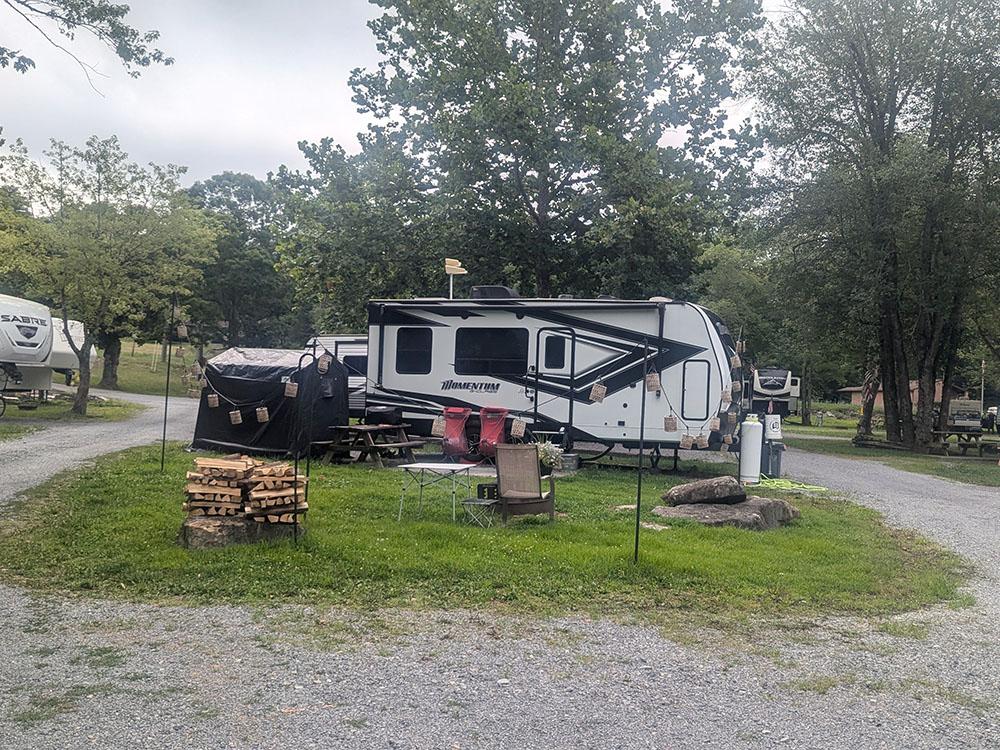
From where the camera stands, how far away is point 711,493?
9.61 metres

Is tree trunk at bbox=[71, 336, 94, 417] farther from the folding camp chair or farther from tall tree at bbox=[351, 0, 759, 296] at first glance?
the folding camp chair

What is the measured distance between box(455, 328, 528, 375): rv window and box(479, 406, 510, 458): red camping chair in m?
0.69

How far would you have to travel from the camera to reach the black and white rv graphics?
43.8 ft

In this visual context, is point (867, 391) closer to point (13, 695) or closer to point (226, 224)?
point (226, 224)

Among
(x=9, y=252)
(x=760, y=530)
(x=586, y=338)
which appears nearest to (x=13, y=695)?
(x=760, y=530)

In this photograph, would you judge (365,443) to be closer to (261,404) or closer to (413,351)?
(261,404)

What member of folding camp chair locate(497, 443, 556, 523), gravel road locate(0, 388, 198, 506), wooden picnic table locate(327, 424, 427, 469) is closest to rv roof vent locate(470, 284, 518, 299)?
wooden picnic table locate(327, 424, 427, 469)

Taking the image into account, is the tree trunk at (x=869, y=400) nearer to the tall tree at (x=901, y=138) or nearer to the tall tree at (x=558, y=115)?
the tall tree at (x=901, y=138)

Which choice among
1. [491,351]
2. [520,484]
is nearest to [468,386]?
[491,351]

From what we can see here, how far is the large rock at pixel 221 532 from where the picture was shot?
7.29 meters

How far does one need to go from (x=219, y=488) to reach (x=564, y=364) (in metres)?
7.51

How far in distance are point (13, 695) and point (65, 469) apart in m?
8.47

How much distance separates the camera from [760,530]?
8898 mm

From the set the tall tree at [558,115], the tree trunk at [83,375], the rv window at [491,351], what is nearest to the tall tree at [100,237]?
the tree trunk at [83,375]
